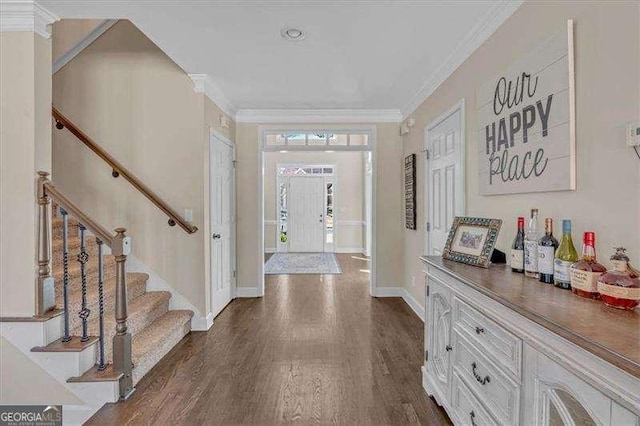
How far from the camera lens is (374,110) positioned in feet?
14.6

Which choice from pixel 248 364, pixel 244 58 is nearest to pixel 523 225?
pixel 248 364

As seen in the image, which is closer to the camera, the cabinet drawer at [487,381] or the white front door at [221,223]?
the cabinet drawer at [487,381]

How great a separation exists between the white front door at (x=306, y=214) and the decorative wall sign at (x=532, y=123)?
21.2 feet

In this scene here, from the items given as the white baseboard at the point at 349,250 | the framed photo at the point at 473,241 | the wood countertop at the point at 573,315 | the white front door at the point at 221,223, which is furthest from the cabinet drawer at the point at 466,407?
the white baseboard at the point at 349,250

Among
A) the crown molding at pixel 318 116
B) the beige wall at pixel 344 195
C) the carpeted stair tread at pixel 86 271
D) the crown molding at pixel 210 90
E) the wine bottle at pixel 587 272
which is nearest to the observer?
the wine bottle at pixel 587 272

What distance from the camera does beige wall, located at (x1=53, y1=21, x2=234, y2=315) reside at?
11.0 ft

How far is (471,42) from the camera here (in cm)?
246

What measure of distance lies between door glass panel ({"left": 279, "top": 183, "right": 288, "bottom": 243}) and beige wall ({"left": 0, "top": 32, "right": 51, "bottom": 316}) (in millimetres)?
6552

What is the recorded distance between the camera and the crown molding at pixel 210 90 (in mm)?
3299

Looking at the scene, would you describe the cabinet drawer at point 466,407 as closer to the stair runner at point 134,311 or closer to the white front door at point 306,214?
the stair runner at point 134,311

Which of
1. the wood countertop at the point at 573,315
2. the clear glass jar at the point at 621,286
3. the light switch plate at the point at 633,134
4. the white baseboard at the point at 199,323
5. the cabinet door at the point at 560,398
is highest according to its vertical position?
the light switch plate at the point at 633,134

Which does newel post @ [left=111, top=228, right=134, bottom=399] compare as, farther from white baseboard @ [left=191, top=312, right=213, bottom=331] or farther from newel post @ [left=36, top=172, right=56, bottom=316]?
→ white baseboard @ [left=191, top=312, right=213, bottom=331]

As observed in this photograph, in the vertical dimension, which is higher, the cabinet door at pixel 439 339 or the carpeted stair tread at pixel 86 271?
the carpeted stair tread at pixel 86 271

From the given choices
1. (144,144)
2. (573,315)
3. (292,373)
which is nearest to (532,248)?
(573,315)
